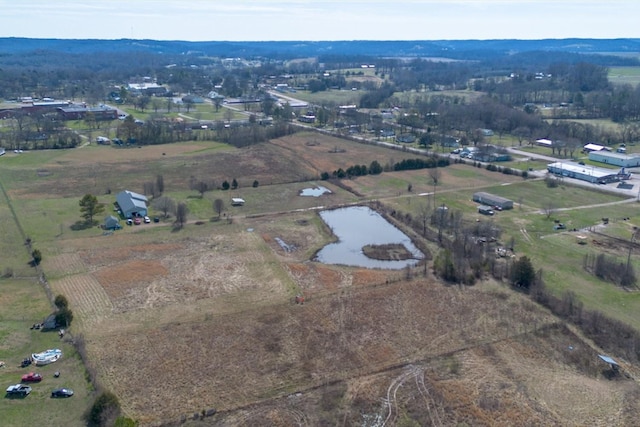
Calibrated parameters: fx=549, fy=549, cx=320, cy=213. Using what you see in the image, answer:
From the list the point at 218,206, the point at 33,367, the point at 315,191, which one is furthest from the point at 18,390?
the point at 315,191

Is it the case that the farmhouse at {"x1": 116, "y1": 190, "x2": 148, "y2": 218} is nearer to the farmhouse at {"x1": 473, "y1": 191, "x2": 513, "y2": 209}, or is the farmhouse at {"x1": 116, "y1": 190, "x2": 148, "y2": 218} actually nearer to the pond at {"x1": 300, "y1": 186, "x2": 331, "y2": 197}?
the pond at {"x1": 300, "y1": 186, "x2": 331, "y2": 197}

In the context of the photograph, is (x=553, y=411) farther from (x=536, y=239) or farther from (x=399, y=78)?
(x=399, y=78)

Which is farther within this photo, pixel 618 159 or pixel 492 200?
pixel 618 159

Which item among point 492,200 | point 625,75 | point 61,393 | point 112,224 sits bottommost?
point 61,393

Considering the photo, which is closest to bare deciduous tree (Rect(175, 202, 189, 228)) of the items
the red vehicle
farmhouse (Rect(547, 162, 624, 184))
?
the red vehicle

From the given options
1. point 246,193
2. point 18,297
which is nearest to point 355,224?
point 246,193

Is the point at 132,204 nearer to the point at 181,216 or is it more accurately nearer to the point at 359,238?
the point at 181,216
